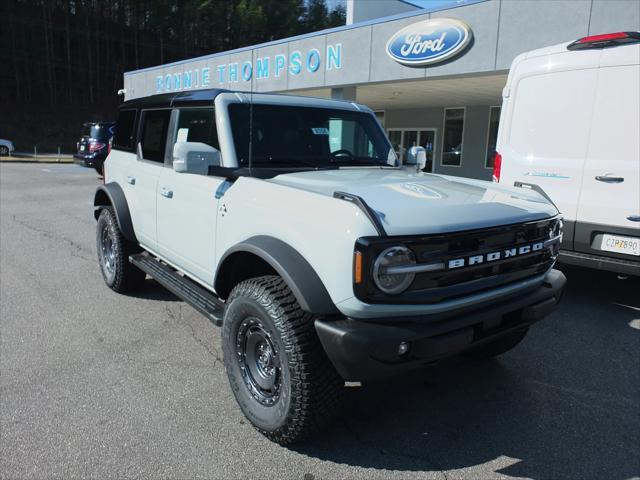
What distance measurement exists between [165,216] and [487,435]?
9.31 ft

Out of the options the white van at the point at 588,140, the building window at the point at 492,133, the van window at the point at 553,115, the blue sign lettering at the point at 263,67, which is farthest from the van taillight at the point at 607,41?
the building window at the point at 492,133

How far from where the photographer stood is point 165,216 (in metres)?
3.98

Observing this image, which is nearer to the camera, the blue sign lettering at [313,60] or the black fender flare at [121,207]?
the black fender flare at [121,207]

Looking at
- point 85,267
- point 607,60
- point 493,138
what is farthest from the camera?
point 493,138

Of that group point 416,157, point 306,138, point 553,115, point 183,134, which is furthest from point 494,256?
point 553,115

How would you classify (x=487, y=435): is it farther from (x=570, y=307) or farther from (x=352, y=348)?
(x=570, y=307)

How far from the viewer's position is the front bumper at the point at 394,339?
221cm

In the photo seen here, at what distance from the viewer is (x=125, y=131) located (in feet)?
17.0

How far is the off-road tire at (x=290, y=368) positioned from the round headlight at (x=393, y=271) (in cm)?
44

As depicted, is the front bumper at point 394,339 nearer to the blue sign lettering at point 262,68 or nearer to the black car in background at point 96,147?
the blue sign lettering at point 262,68

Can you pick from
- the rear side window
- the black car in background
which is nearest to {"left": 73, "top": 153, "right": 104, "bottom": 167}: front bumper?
the black car in background

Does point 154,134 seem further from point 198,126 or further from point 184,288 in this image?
point 184,288

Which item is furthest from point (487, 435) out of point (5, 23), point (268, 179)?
point (5, 23)

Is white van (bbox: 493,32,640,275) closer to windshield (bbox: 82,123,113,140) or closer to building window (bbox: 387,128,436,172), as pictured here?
building window (bbox: 387,128,436,172)
